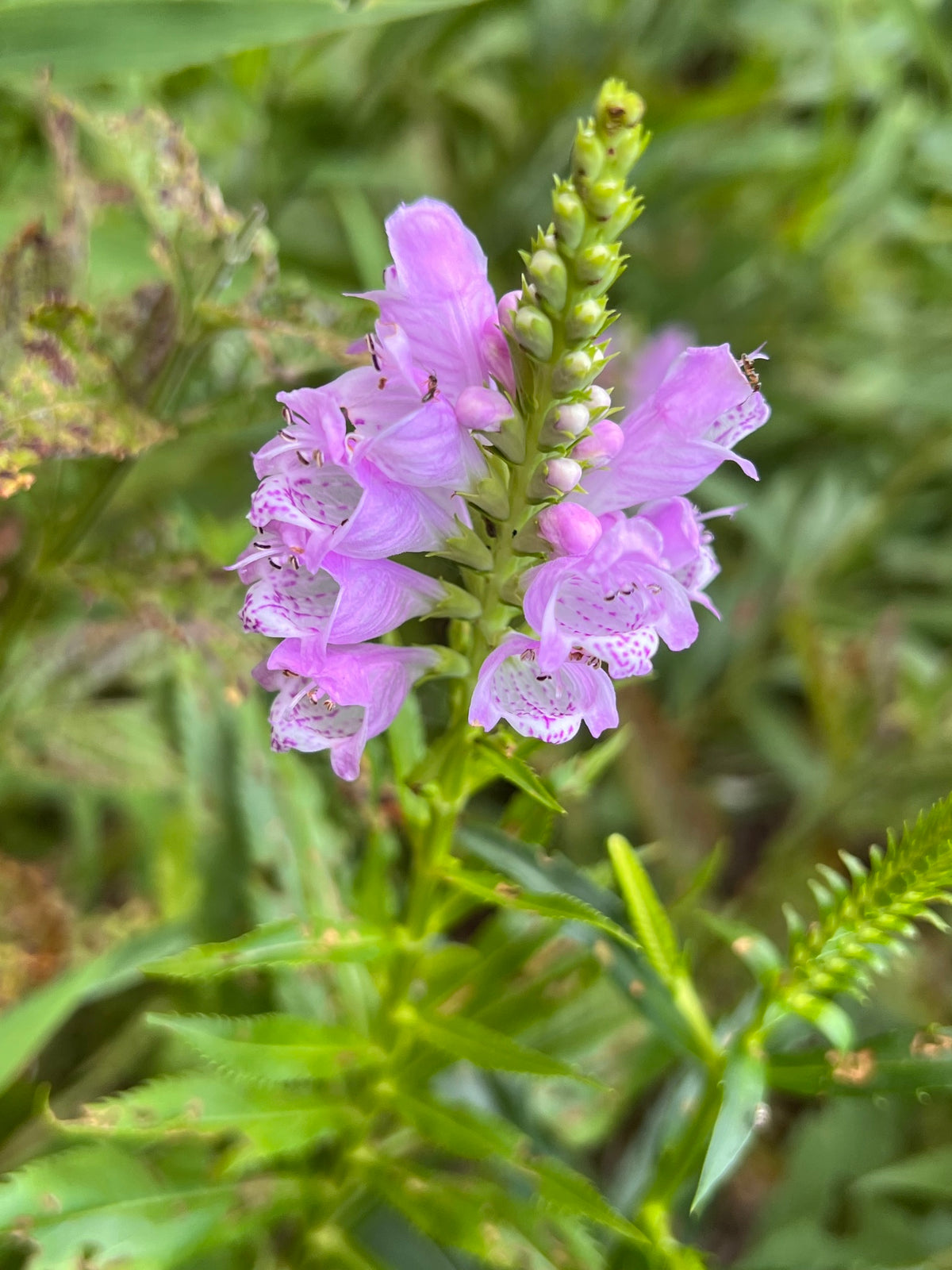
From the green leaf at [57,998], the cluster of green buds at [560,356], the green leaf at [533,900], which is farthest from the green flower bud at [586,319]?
the green leaf at [57,998]

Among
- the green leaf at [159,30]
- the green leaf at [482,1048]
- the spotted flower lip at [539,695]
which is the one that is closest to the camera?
the spotted flower lip at [539,695]

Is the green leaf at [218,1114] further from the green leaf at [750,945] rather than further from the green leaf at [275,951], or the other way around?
the green leaf at [750,945]

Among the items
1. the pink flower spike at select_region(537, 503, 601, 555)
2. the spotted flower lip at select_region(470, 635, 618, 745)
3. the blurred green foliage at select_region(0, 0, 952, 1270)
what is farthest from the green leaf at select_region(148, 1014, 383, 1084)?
the pink flower spike at select_region(537, 503, 601, 555)

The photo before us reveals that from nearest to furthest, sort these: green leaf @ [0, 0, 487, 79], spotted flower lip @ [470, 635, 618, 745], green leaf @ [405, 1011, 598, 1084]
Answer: spotted flower lip @ [470, 635, 618, 745]
green leaf @ [405, 1011, 598, 1084]
green leaf @ [0, 0, 487, 79]

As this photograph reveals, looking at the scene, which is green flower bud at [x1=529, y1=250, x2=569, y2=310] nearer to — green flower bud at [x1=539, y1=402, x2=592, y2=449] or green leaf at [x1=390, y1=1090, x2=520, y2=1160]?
green flower bud at [x1=539, y1=402, x2=592, y2=449]

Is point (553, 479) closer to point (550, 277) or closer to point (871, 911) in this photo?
point (550, 277)

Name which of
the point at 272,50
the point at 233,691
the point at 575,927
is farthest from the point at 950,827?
the point at 272,50

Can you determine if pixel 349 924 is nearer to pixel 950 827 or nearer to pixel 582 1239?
pixel 582 1239
